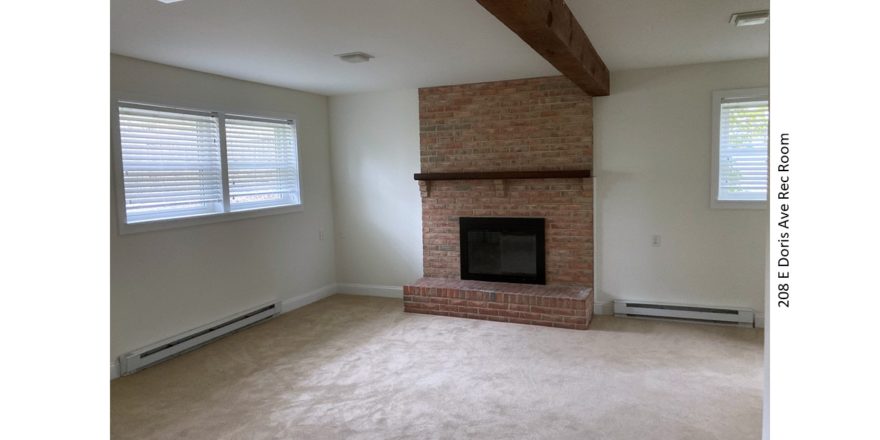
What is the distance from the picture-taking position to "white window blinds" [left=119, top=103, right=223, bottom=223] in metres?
3.96

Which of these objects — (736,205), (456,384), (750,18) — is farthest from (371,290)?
(750,18)

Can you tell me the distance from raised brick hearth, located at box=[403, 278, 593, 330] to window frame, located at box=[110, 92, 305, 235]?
1723 mm

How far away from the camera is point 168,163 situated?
168 inches

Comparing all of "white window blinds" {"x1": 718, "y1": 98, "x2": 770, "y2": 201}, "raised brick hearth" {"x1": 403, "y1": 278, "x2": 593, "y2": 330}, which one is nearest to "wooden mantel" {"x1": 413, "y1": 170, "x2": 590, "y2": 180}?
"raised brick hearth" {"x1": 403, "y1": 278, "x2": 593, "y2": 330}

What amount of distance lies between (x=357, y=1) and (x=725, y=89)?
138 inches

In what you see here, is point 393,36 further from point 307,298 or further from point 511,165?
point 307,298

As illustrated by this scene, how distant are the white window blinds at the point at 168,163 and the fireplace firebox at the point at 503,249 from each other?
253cm

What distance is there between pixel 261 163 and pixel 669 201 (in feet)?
13.2

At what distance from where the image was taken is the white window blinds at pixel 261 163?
16.3 feet

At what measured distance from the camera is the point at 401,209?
5953 millimetres

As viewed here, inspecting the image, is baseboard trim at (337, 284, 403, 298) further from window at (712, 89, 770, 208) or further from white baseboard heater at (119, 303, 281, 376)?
window at (712, 89, 770, 208)

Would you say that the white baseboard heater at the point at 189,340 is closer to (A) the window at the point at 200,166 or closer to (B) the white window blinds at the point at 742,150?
(A) the window at the point at 200,166

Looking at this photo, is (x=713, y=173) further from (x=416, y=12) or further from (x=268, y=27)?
(x=268, y=27)
